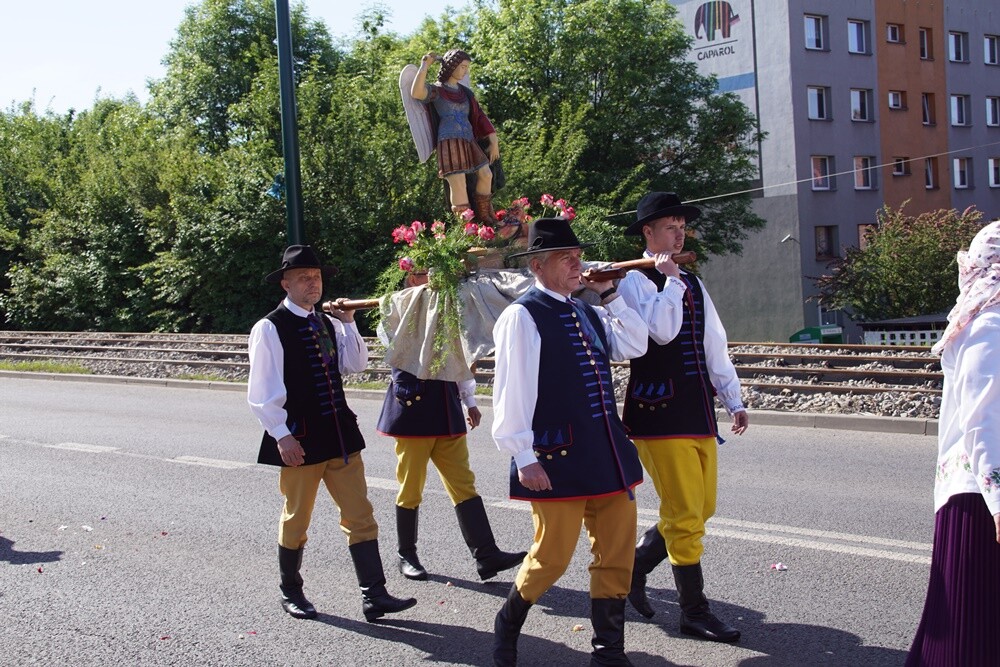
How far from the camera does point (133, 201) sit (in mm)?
27750

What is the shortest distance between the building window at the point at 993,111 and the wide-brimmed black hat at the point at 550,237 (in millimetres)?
47263

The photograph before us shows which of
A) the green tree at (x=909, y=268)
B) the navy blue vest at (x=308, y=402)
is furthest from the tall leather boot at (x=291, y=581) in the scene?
the green tree at (x=909, y=268)

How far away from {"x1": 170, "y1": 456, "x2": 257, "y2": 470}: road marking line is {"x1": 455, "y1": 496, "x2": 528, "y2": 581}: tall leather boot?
14.8ft

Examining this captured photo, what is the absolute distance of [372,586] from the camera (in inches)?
216

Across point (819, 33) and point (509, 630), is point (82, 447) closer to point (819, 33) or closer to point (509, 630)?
point (509, 630)

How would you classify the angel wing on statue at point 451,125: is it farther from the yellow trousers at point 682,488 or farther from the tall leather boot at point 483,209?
the yellow trousers at point 682,488

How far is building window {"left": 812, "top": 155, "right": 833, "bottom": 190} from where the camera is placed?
134 feet

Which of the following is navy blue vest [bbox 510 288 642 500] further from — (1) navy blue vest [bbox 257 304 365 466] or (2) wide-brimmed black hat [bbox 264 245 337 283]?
(2) wide-brimmed black hat [bbox 264 245 337 283]

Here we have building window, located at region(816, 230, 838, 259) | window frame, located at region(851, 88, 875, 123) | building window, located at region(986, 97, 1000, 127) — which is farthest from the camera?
building window, located at region(986, 97, 1000, 127)

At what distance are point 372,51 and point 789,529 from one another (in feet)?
92.1

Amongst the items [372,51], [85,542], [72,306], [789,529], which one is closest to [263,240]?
[72,306]

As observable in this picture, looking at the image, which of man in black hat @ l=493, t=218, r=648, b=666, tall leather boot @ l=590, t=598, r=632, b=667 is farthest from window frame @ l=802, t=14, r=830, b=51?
tall leather boot @ l=590, t=598, r=632, b=667

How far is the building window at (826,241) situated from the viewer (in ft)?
136

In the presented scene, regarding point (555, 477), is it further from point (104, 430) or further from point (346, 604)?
point (104, 430)
